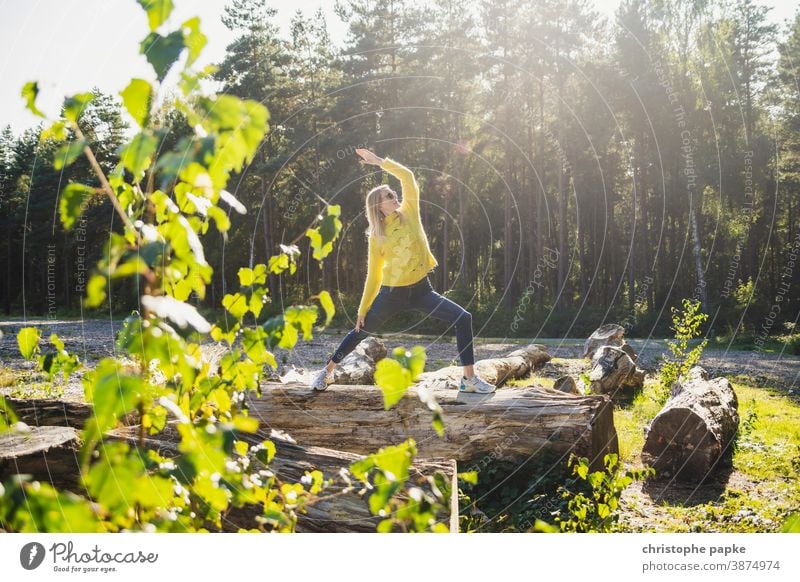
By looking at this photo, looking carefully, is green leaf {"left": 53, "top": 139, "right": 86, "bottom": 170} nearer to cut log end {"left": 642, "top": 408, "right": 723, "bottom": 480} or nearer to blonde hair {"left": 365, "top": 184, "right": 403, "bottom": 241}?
blonde hair {"left": 365, "top": 184, "right": 403, "bottom": 241}

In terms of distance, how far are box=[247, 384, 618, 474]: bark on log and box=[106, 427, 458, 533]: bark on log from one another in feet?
3.60

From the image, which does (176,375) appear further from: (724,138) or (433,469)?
(724,138)

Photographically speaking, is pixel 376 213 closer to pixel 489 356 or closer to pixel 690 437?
pixel 690 437

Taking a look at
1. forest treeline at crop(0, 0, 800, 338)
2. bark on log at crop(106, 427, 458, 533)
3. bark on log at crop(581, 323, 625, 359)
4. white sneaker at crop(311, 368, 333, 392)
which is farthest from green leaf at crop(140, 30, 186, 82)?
bark on log at crop(581, 323, 625, 359)

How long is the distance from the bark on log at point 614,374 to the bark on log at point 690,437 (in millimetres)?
2468

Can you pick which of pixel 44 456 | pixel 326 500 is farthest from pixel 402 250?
pixel 44 456

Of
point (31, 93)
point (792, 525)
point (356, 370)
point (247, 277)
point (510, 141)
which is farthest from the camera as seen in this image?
point (510, 141)

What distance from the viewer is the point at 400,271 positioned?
14.6 feet

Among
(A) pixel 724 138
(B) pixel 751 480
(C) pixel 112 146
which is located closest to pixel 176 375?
(C) pixel 112 146

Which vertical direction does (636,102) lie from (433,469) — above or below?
above

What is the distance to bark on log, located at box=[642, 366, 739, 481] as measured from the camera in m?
4.77

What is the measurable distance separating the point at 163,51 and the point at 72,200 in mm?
369

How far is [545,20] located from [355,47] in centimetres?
894
